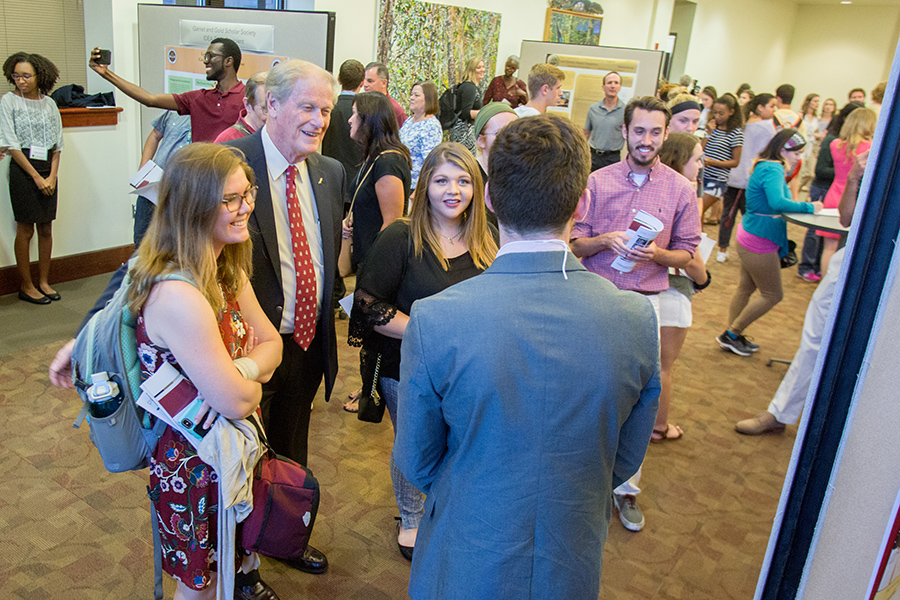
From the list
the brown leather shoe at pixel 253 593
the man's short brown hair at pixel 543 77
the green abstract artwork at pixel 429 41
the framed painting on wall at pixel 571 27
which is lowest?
the brown leather shoe at pixel 253 593

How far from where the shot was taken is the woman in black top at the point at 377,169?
316 cm

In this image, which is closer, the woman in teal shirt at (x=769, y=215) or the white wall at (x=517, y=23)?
the woman in teal shirt at (x=769, y=215)

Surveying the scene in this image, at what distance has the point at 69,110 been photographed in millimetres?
4801

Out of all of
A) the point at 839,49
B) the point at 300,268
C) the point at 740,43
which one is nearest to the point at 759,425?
the point at 300,268

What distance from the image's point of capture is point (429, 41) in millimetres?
7668

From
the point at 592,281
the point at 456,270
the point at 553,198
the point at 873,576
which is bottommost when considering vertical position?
the point at 873,576

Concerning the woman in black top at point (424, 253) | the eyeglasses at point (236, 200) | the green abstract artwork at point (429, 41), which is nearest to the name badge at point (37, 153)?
the woman in black top at point (424, 253)

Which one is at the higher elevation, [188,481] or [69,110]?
[69,110]

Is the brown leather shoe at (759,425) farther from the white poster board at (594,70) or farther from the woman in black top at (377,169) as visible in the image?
the white poster board at (594,70)

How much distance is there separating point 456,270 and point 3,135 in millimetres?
3602

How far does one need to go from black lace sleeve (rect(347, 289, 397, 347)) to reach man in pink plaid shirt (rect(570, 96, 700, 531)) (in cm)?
85

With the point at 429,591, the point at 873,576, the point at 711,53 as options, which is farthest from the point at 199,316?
the point at 711,53

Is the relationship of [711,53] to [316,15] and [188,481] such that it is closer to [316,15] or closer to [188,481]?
[316,15]

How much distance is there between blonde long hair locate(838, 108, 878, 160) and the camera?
198 inches
